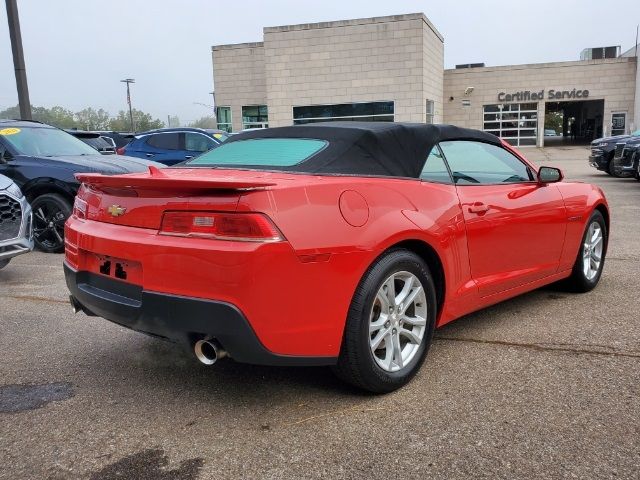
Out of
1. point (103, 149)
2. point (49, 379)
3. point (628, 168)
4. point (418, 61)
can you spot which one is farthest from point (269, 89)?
point (49, 379)

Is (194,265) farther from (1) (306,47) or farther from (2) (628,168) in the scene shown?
(1) (306,47)

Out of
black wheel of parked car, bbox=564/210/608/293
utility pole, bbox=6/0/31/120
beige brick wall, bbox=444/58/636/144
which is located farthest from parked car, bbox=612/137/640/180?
beige brick wall, bbox=444/58/636/144

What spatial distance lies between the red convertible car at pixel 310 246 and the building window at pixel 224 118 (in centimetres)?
3547

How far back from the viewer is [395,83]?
32.8 m

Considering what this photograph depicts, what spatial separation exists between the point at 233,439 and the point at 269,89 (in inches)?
1318

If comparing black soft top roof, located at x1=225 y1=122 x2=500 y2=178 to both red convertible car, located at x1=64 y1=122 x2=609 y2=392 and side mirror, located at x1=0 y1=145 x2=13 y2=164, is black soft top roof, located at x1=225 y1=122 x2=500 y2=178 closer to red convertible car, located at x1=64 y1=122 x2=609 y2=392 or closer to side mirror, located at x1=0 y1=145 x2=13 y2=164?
red convertible car, located at x1=64 y1=122 x2=609 y2=392

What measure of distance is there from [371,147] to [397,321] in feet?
3.30

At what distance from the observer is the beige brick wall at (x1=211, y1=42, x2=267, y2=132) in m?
37.3

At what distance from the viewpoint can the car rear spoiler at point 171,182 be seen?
2619mm

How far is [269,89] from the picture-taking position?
3462cm

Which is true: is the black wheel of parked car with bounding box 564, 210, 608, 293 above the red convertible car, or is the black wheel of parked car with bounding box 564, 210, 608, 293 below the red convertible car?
below

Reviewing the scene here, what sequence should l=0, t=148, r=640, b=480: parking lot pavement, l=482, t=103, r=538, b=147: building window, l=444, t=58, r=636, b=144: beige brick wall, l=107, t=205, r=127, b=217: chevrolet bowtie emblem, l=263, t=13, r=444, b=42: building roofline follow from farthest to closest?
l=482, t=103, r=538, b=147: building window → l=444, t=58, r=636, b=144: beige brick wall → l=263, t=13, r=444, b=42: building roofline → l=107, t=205, r=127, b=217: chevrolet bowtie emblem → l=0, t=148, r=640, b=480: parking lot pavement

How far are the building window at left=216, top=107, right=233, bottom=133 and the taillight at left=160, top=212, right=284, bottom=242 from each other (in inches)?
1448

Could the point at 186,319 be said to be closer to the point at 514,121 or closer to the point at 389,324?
the point at 389,324
